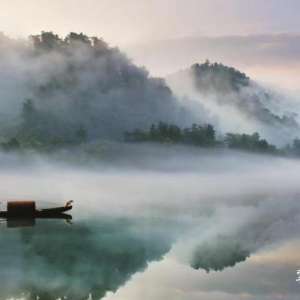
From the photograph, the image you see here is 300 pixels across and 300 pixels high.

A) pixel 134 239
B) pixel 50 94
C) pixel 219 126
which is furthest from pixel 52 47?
pixel 134 239

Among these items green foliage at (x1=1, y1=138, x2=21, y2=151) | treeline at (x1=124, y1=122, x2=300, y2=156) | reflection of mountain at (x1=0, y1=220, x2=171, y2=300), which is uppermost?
treeline at (x1=124, y1=122, x2=300, y2=156)

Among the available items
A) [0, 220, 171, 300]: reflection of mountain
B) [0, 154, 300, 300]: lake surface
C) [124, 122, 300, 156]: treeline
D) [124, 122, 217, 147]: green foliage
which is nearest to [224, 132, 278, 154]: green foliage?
[124, 122, 300, 156]: treeline

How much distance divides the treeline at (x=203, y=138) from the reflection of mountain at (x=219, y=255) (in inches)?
538

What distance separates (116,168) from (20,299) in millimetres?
16052

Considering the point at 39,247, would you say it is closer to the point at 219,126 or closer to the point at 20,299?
the point at 20,299

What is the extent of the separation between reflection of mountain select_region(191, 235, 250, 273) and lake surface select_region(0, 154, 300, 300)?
2 cm

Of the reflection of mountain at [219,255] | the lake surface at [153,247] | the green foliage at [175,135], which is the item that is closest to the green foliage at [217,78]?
the green foliage at [175,135]

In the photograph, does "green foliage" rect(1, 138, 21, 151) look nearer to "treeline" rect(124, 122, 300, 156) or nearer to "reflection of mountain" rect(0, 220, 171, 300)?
"treeline" rect(124, 122, 300, 156)

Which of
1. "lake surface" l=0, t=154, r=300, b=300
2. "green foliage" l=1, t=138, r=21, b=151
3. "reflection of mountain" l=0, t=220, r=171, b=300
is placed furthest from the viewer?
"green foliage" l=1, t=138, r=21, b=151

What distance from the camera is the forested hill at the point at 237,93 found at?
24656 mm

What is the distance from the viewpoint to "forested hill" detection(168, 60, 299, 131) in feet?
80.9

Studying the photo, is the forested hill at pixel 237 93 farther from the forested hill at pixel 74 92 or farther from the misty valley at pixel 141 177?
the forested hill at pixel 74 92

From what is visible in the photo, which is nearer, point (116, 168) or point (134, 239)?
point (134, 239)

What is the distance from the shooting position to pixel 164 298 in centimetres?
735
